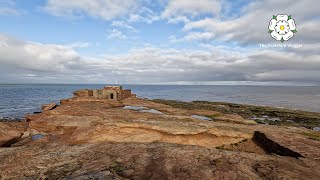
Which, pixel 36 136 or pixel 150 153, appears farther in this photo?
pixel 36 136

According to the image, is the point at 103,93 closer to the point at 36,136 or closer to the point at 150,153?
the point at 36,136

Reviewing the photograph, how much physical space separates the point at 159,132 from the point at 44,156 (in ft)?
29.7

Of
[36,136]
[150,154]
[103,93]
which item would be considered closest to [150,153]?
[150,154]

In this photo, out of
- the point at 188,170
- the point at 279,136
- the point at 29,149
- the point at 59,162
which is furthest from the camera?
the point at 279,136

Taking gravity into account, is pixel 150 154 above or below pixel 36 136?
above

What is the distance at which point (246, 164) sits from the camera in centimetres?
1370

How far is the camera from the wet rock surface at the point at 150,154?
40.5ft

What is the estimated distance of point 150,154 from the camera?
587 inches

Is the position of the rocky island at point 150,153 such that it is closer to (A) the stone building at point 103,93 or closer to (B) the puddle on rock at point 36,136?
(B) the puddle on rock at point 36,136

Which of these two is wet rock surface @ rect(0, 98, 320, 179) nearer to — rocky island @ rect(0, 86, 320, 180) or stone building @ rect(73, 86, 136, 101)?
rocky island @ rect(0, 86, 320, 180)

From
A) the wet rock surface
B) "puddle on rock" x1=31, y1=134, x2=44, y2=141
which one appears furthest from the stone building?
"puddle on rock" x1=31, y1=134, x2=44, y2=141

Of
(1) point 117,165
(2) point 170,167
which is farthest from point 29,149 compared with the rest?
(2) point 170,167

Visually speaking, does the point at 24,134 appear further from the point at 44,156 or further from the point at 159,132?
the point at 159,132

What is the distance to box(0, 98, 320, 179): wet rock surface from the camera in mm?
12336
